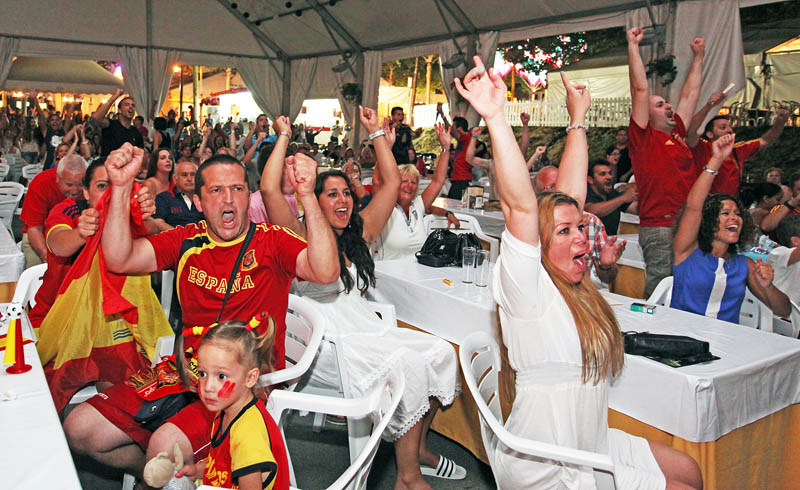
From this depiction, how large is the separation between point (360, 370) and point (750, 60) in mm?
13092

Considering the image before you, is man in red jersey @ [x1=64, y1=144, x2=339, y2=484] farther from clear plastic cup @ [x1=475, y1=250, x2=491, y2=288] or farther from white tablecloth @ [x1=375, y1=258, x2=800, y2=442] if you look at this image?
clear plastic cup @ [x1=475, y1=250, x2=491, y2=288]

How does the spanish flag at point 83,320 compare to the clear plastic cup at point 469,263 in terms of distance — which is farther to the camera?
the clear plastic cup at point 469,263

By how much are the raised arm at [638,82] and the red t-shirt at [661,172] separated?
0.06 m

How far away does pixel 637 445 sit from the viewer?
2051mm

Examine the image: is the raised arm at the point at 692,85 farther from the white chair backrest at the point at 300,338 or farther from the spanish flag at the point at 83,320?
the spanish flag at the point at 83,320

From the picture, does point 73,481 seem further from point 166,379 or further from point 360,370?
point 360,370

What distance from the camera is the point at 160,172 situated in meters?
5.03

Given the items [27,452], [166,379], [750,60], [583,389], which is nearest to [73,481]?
[27,452]

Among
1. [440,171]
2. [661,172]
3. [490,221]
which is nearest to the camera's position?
Answer: [661,172]

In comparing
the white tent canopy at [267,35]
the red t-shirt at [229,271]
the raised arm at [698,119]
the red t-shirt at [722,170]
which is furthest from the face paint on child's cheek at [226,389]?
the white tent canopy at [267,35]

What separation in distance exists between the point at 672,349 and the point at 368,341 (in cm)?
123

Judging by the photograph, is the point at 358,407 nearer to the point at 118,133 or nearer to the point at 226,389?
the point at 226,389

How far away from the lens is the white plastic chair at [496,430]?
1.77 metres

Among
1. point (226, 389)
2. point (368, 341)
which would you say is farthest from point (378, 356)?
point (226, 389)
